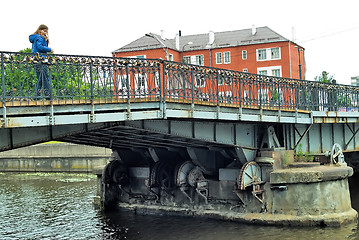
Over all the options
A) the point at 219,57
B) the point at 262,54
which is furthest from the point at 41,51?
the point at 219,57

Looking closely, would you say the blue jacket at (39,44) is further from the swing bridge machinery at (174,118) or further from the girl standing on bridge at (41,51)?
the swing bridge machinery at (174,118)

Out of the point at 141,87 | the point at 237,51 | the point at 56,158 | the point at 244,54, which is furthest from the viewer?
the point at 237,51

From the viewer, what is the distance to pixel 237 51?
64188mm

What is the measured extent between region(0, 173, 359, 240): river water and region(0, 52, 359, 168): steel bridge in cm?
273

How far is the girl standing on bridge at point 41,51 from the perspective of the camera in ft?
47.3

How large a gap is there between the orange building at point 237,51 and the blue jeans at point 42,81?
46.2 meters

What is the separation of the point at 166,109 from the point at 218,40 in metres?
50.1

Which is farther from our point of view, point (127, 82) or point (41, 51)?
point (127, 82)

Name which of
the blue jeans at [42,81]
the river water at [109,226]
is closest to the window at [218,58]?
the river water at [109,226]

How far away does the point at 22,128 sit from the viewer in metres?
14.4

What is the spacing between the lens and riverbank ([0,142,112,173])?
46000 mm

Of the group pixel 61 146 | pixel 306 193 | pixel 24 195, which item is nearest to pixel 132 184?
pixel 306 193

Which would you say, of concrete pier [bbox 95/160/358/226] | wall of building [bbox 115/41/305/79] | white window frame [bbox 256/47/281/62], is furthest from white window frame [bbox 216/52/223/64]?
concrete pier [bbox 95/160/358/226]

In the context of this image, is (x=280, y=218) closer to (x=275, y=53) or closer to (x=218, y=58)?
(x=275, y=53)
